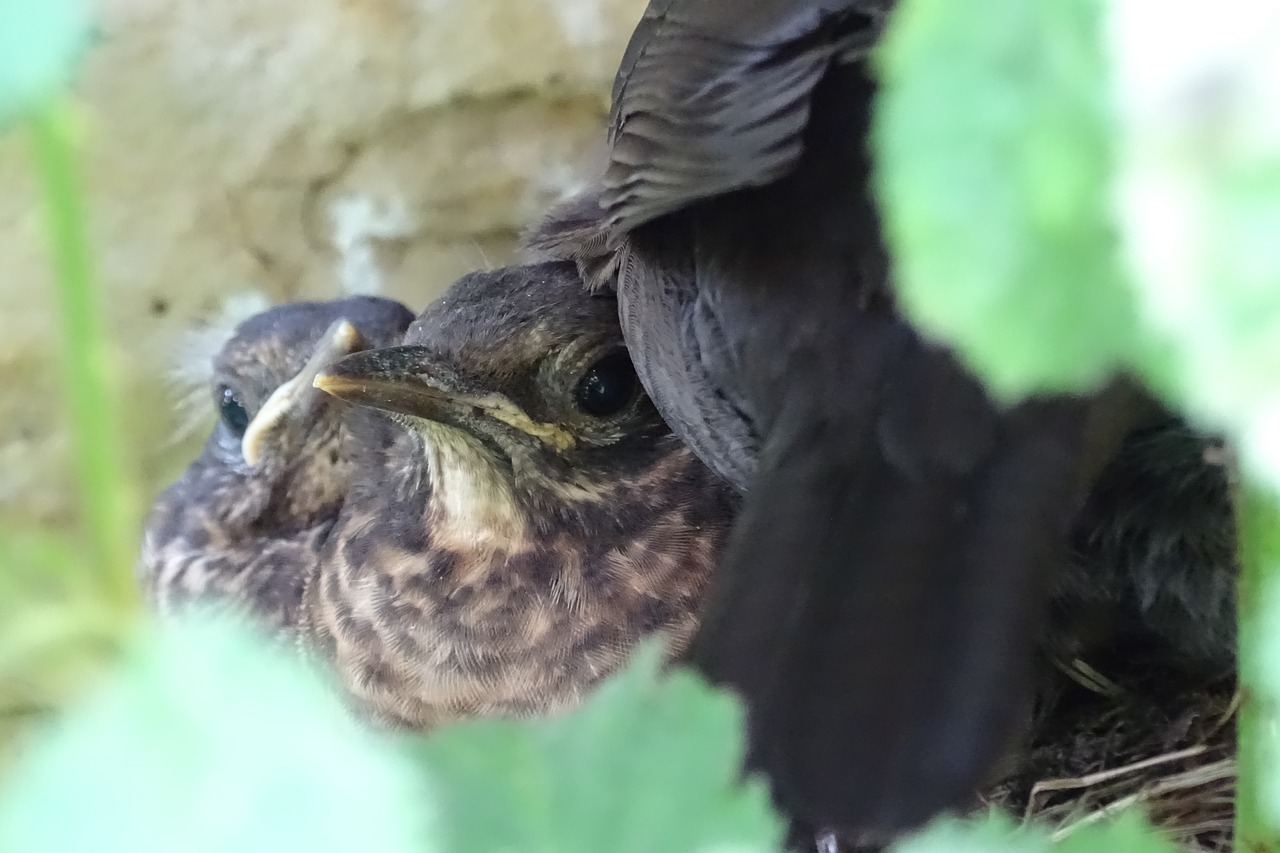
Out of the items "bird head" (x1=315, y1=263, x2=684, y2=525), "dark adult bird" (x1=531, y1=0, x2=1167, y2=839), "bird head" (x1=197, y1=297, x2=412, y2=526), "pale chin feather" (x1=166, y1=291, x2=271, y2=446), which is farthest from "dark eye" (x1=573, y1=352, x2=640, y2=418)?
"pale chin feather" (x1=166, y1=291, x2=271, y2=446)

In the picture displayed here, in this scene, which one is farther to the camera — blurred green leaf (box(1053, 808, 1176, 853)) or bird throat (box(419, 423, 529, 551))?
bird throat (box(419, 423, 529, 551))

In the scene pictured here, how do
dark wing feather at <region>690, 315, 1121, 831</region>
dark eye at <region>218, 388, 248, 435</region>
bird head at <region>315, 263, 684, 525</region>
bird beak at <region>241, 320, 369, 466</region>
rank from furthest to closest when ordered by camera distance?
dark eye at <region>218, 388, 248, 435</region>, bird beak at <region>241, 320, 369, 466</region>, bird head at <region>315, 263, 684, 525</region>, dark wing feather at <region>690, 315, 1121, 831</region>

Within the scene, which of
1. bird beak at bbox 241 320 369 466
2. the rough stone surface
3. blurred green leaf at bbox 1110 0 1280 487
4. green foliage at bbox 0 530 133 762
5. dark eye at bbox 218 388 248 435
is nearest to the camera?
blurred green leaf at bbox 1110 0 1280 487

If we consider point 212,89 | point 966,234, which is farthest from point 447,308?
point 966,234

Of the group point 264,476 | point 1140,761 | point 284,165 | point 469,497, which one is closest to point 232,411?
point 264,476

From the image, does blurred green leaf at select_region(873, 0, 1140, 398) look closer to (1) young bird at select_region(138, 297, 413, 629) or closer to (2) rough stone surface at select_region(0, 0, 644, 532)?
(2) rough stone surface at select_region(0, 0, 644, 532)

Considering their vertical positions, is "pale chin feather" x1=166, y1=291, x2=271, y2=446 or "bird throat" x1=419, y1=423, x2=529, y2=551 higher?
"pale chin feather" x1=166, y1=291, x2=271, y2=446
